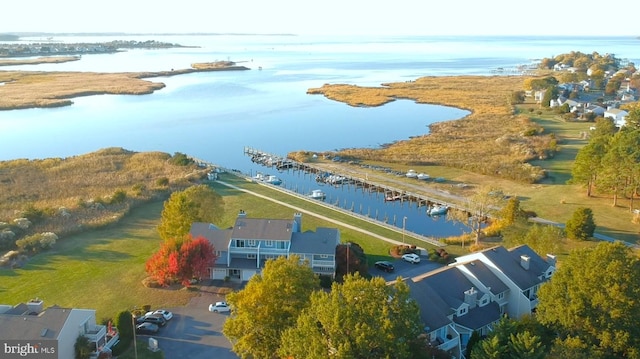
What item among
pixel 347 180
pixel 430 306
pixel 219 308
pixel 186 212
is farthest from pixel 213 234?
pixel 347 180

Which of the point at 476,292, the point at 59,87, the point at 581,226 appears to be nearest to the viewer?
the point at 476,292

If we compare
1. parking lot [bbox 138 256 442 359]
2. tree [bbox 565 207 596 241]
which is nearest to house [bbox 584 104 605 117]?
tree [bbox 565 207 596 241]

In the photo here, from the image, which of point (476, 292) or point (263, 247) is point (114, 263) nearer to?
point (263, 247)

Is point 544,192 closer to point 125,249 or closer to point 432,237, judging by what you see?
point 432,237

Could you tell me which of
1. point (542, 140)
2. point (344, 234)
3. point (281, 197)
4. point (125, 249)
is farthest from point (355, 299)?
point (542, 140)

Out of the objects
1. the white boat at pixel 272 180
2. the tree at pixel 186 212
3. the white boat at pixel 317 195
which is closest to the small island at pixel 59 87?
the white boat at pixel 272 180

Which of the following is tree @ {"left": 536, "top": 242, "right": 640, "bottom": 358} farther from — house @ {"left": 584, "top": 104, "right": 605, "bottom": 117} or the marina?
house @ {"left": 584, "top": 104, "right": 605, "bottom": 117}
